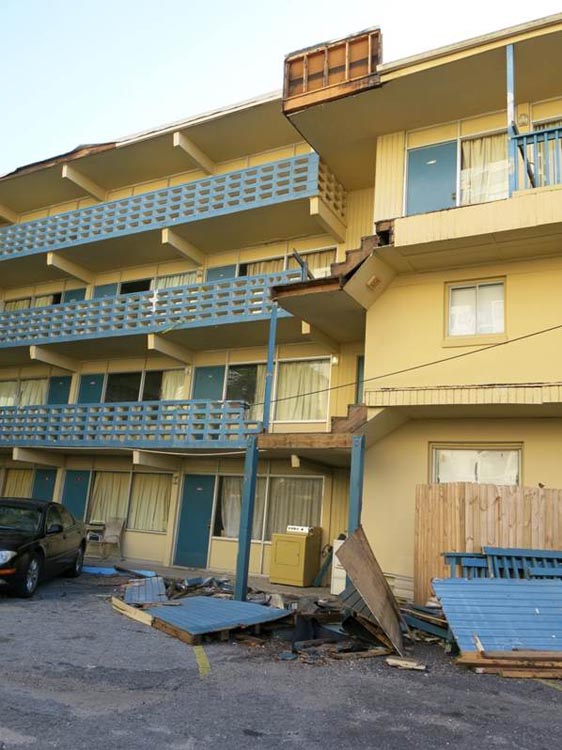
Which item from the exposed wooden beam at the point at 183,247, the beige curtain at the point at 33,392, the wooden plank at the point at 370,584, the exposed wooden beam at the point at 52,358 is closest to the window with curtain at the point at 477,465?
the wooden plank at the point at 370,584

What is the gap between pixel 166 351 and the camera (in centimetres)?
1717

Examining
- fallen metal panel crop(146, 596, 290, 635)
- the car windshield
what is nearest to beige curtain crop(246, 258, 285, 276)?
the car windshield

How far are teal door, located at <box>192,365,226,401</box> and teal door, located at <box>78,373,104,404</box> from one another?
3808 millimetres

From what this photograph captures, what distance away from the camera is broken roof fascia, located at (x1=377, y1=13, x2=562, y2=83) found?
1077 centimetres

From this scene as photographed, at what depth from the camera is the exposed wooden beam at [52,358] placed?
63.5ft

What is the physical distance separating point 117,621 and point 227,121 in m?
13.0

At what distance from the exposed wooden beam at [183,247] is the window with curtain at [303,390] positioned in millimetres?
4359

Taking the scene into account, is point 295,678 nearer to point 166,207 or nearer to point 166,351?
point 166,351

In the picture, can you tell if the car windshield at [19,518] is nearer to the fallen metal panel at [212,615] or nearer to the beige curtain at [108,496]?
the fallen metal panel at [212,615]

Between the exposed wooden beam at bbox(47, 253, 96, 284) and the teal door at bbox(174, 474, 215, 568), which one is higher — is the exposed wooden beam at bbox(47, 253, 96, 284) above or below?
above

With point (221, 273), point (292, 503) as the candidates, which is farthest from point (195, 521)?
point (221, 273)

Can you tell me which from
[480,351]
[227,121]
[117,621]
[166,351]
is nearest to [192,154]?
[227,121]

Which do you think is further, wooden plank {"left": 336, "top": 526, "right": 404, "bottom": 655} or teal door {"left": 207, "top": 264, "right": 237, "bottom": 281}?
Result: teal door {"left": 207, "top": 264, "right": 237, "bottom": 281}

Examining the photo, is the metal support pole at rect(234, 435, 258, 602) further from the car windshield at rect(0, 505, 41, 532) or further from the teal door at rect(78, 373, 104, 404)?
the teal door at rect(78, 373, 104, 404)
